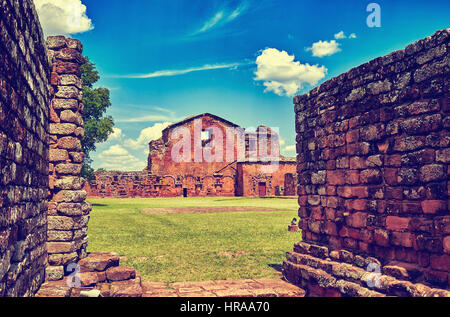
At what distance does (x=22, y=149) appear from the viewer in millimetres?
4152

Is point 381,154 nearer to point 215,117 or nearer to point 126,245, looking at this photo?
point 126,245

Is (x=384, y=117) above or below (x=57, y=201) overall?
above

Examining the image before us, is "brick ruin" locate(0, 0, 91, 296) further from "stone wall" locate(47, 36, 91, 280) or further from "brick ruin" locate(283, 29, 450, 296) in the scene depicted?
"brick ruin" locate(283, 29, 450, 296)

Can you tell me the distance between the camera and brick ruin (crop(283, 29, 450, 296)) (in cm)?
462

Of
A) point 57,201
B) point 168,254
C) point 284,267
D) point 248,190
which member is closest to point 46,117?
point 57,201

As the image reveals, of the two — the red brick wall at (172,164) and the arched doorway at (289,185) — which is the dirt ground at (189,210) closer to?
the arched doorway at (289,185)

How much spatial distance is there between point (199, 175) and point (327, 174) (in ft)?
110

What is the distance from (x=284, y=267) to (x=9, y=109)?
5350mm

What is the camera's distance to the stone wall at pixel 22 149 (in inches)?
133

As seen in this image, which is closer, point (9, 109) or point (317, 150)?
point (9, 109)

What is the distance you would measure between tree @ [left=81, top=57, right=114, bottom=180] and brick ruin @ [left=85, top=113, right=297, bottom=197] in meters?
12.3

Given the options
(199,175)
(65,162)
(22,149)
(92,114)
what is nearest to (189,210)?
(92,114)

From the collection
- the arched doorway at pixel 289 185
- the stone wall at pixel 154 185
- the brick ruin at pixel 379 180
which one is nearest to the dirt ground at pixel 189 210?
the brick ruin at pixel 379 180

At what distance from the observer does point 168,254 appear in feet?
29.3
